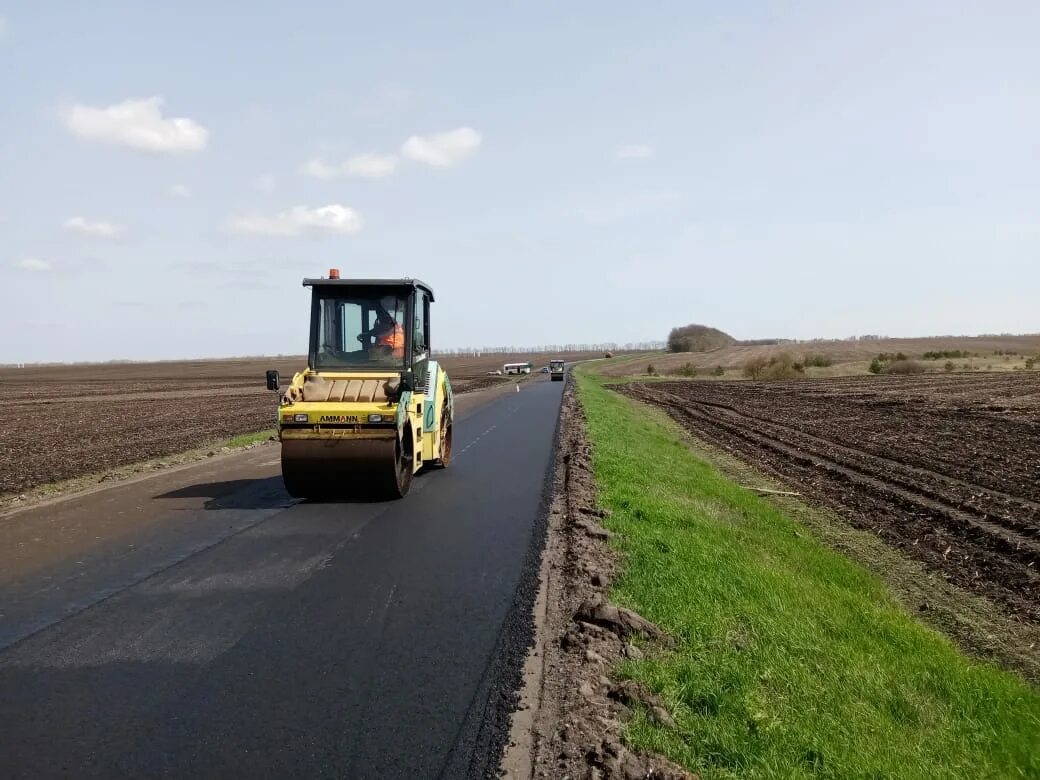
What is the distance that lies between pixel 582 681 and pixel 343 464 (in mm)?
6601

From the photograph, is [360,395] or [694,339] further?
[694,339]

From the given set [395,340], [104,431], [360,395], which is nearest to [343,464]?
[360,395]

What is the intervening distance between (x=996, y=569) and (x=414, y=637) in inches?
263

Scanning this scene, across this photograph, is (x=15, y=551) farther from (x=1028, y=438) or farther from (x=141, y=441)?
(x=1028, y=438)

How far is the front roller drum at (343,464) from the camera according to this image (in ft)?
35.5

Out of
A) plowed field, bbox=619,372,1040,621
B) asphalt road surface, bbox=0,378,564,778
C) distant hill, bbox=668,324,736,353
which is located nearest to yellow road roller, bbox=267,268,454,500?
Result: asphalt road surface, bbox=0,378,564,778

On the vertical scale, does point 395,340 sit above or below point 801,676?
above

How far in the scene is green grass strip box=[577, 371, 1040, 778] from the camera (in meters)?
4.29

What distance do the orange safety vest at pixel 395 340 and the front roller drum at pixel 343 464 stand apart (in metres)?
1.62

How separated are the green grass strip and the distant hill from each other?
131 meters

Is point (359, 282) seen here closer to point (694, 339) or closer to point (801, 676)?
point (801, 676)

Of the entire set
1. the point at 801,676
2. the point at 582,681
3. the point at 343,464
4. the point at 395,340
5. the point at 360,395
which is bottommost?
the point at 801,676

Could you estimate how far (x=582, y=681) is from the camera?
5000 mm

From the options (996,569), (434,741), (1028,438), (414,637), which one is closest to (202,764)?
(434,741)
